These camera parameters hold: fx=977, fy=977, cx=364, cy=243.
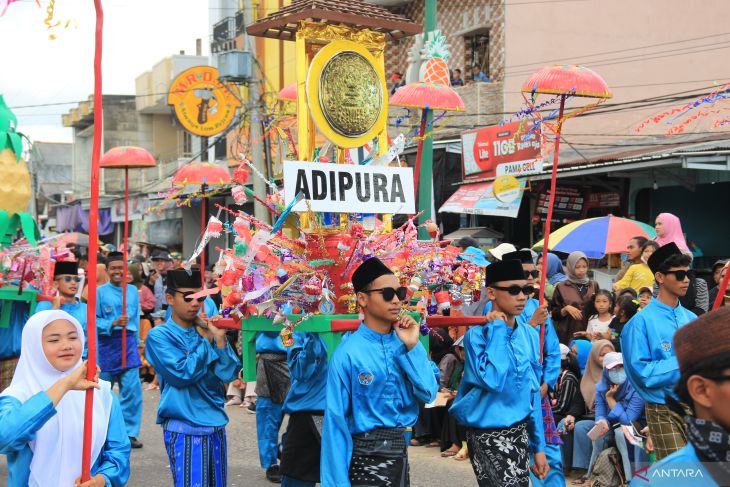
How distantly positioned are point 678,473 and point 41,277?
25.9ft

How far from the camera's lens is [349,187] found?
Answer: 580 centimetres

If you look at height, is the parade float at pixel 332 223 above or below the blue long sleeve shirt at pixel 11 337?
above

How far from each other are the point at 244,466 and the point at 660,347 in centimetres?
514

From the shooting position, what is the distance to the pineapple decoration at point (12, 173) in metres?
7.65

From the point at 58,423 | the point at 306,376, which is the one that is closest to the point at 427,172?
the point at 306,376

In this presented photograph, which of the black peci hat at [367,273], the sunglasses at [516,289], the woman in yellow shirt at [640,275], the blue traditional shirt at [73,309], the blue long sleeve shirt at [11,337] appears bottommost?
the blue long sleeve shirt at [11,337]

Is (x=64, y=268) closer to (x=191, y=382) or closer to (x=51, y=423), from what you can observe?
(x=191, y=382)

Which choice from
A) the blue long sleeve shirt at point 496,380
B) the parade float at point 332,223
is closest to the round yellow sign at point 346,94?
the parade float at point 332,223

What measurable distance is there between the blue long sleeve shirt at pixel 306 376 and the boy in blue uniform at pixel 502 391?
946mm

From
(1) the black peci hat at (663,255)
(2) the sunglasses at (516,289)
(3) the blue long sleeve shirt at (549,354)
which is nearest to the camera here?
(2) the sunglasses at (516,289)

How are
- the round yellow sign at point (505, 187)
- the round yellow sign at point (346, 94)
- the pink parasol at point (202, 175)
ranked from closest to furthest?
the round yellow sign at point (346, 94)
the pink parasol at point (202, 175)
the round yellow sign at point (505, 187)

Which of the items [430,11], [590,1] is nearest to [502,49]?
[590,1]

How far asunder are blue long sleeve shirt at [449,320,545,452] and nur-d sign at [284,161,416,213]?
0.92 m

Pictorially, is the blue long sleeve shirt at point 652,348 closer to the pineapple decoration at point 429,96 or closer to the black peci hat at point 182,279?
the black peci hat at point 182,279
